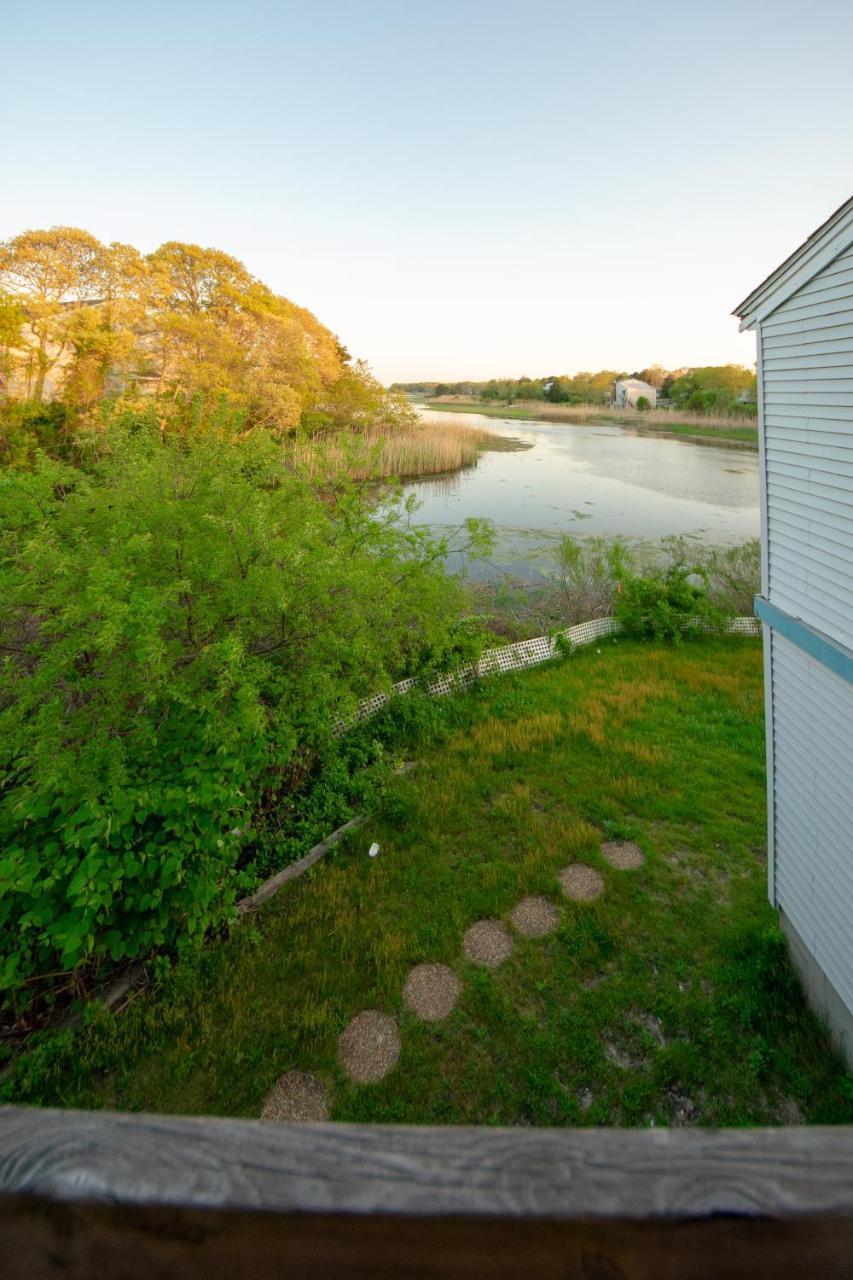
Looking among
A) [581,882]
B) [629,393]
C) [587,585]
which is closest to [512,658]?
[587,585]

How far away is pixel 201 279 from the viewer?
25.1m

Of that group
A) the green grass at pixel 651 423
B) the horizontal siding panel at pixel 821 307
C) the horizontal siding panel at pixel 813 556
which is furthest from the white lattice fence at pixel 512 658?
the green grass at pixel 651 423

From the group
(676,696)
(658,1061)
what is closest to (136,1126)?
(658,1061)

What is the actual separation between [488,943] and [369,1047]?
1047 mm

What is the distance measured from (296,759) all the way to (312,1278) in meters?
4.99

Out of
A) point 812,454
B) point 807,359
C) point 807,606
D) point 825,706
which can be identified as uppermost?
point 807,359

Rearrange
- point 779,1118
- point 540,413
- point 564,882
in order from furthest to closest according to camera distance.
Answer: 1. point 540,413
2. point 564,882
3. point 779,1118

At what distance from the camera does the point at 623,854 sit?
4.71m

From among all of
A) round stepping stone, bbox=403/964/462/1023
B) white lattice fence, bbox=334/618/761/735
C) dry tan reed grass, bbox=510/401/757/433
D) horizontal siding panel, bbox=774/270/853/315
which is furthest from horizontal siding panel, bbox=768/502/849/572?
dry tan reed grass, bbox=510/401/757/433

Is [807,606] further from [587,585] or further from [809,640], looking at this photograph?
[587,585]

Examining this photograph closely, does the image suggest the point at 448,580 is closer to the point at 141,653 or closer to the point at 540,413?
the point at 141,653

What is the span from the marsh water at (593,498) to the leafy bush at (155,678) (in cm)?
626

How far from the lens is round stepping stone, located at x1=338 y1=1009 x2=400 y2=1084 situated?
3.11m

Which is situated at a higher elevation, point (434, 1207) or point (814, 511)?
point (814, 511)
